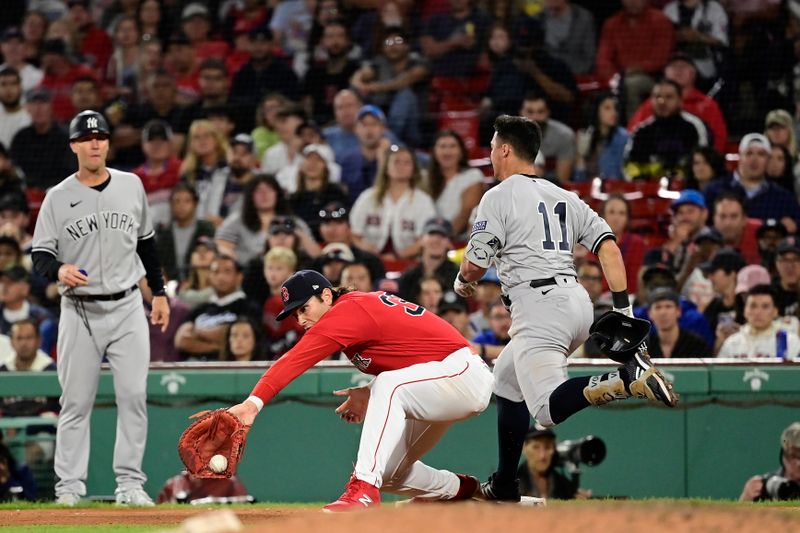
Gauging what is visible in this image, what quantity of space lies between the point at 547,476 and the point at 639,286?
6.34ft

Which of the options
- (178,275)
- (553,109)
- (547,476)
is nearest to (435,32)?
(553,109)

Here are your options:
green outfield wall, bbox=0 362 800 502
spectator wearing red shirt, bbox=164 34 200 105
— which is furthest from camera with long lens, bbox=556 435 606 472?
spectator wearing red shirt, bbox=164 34 200 105

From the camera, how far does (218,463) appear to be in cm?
518

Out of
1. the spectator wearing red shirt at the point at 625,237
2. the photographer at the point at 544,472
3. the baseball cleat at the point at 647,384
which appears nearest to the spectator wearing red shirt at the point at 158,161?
the spectator wearing red shirt at the point at 625,237

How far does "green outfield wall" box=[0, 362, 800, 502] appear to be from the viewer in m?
7.94

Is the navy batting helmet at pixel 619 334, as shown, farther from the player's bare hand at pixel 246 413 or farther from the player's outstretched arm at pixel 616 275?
the player's bare hand at pixel 246 413

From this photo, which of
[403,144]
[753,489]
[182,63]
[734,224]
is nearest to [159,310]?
[753,489]

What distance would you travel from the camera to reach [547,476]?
754 cm

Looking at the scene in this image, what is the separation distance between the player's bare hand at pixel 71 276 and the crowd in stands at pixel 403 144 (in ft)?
7.33

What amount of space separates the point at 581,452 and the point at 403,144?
15.7 feet

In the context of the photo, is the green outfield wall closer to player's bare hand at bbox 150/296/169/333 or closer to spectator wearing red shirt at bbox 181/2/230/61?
player's bare hand at bbox 150/296/169/333

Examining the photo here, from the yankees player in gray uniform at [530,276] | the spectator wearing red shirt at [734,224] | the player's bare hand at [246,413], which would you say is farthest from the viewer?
the spectator wearing red shirt at [734,224]

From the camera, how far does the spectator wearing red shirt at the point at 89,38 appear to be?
13.9 metres

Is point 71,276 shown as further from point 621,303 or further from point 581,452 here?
point 581,452
